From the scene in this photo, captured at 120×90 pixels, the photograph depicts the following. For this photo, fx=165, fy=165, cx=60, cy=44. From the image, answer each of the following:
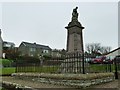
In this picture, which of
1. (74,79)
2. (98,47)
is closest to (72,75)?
(74,79)

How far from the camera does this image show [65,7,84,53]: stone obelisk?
13.1m

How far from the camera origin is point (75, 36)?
13344 millimetres

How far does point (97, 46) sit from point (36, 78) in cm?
5912

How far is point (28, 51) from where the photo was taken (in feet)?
215

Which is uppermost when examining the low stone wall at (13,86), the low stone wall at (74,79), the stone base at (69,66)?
the stone base at (69,66)

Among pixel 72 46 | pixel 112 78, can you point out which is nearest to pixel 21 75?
pixel 72 46

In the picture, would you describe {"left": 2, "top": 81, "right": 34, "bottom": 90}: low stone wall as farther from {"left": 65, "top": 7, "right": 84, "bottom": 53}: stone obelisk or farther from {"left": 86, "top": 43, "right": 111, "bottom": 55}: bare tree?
{"left": 86, "top": 43, "right": 111, "bottom": 55}: bare tree

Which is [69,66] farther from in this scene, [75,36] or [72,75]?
[72,75]

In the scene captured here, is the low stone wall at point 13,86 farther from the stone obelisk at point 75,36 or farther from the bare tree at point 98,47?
the bare tree at point 98,47

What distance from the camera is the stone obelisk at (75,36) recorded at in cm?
1313

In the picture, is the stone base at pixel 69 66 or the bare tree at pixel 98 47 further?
the bare tree at pixel 98 47

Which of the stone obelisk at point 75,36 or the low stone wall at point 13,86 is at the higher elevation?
the stone obelisk at point 75,36

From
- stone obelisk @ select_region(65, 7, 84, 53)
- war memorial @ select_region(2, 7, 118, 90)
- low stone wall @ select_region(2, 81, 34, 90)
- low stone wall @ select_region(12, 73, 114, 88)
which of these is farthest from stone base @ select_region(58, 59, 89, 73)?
low stone wall @ select_region(2, 81, 34, 90)

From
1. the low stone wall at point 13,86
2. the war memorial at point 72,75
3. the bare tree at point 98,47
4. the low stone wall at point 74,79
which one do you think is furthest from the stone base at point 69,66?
the bare tree at point 98,47
